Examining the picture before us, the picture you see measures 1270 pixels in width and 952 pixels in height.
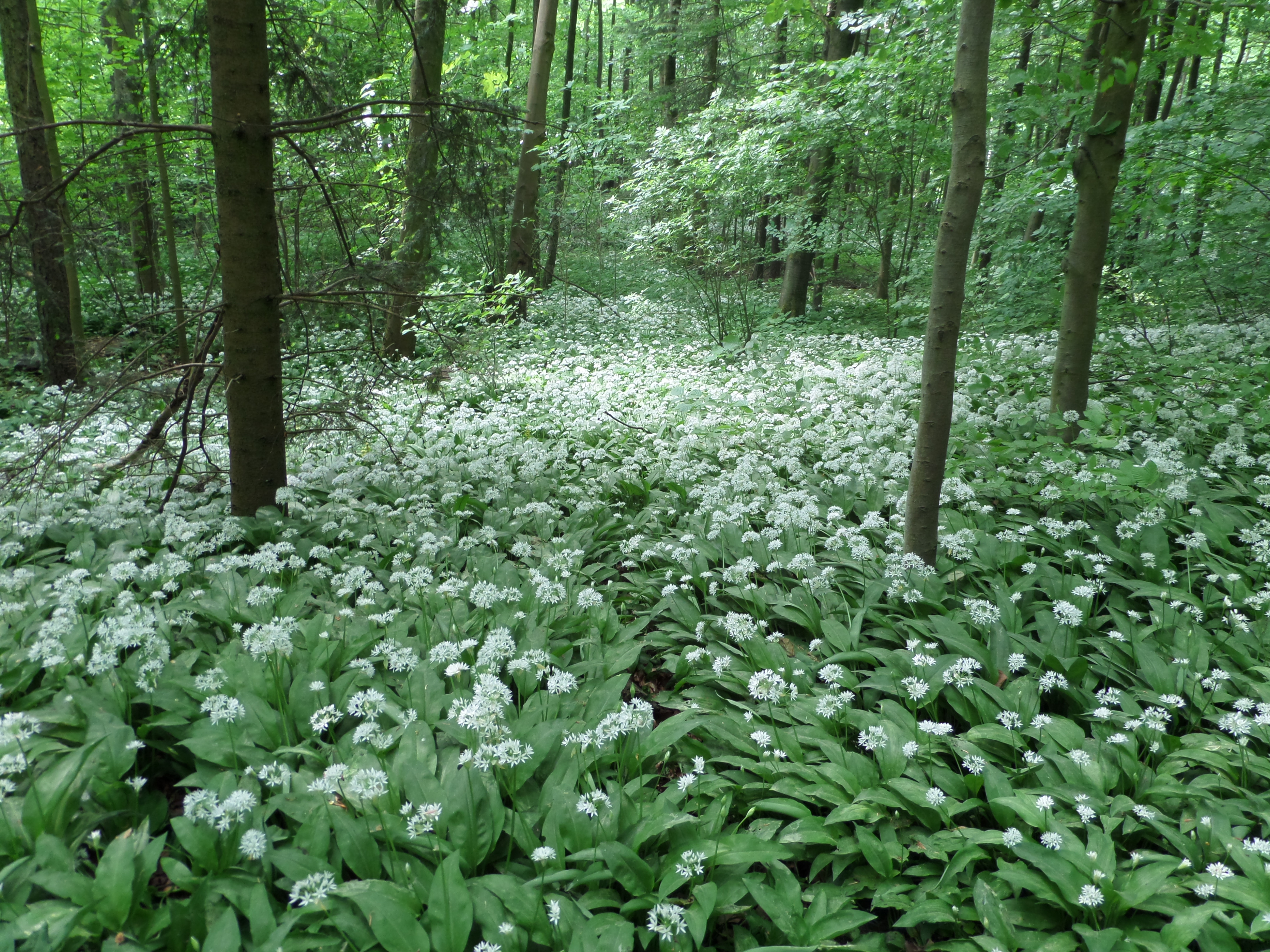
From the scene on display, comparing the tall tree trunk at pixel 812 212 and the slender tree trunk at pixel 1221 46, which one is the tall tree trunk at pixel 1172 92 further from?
the tall tree trunk at pixel 812 212

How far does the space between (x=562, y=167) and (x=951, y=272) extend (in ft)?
45.5

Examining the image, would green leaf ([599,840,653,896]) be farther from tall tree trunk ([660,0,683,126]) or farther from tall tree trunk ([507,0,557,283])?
tall tree trunk ([660,0,683,126])

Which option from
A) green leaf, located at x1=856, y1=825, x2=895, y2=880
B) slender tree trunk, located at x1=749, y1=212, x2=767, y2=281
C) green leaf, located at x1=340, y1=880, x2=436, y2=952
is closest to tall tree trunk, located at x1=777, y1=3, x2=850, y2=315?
slender tree trunk, located at x1=749, y1=212, x2=767, y2=281

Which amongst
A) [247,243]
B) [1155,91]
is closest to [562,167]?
[1155,91]

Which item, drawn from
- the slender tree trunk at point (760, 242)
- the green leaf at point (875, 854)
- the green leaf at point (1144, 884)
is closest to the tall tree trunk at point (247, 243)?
the green leaf at point (875, 854)

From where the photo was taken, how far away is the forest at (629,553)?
7.67 ft

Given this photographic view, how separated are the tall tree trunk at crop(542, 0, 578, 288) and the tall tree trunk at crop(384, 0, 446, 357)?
2.47m

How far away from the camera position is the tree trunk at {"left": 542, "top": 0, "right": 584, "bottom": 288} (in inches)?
564

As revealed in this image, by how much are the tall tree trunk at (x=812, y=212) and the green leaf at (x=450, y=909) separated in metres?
9.78

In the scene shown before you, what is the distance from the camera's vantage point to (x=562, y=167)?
52.0ft

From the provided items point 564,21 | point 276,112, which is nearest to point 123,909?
point 276,112

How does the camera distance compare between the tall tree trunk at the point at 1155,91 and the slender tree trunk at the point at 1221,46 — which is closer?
the slender tree trunk at the point at 1221,46

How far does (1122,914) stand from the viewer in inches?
88.4

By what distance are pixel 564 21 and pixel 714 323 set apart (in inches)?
690
